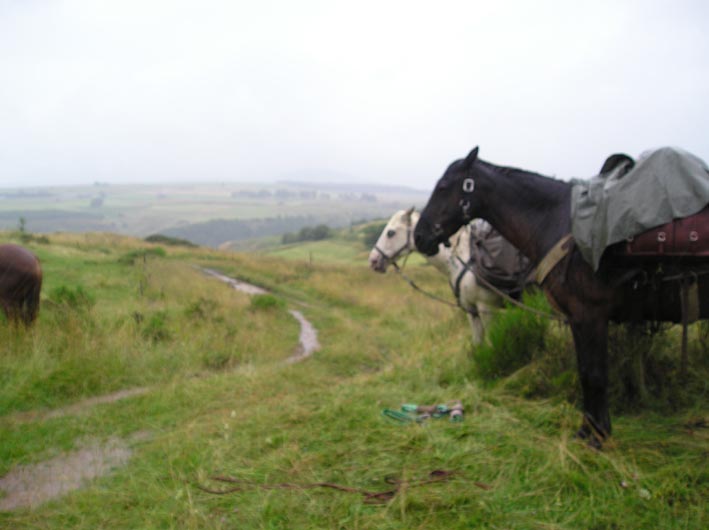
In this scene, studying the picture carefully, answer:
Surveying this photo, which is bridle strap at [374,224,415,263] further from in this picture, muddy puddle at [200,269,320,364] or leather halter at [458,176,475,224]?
leather halter at [458,176,475,224]

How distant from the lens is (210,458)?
3.86 metres

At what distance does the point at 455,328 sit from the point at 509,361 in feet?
13.3

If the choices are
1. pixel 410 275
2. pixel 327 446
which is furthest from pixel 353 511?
pixel 410 275

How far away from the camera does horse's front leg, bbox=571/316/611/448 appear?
3318mm

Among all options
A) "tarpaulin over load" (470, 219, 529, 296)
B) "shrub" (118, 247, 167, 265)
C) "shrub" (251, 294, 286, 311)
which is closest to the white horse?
"tarpaulin over load" (470, 219, 529, 296)

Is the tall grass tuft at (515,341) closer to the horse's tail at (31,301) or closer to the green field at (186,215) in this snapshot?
the horse's tail at (31,301)

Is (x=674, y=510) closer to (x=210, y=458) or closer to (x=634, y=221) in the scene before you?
(x=634, y=221)

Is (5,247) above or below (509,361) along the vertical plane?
above

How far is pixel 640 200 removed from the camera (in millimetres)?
3080

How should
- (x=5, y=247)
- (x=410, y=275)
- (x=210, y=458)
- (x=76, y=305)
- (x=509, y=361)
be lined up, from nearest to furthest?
(x=210, y=458) < (x=509, y=361) < (x=5, y=247) < (x=76, y=305) < (x=410, y=275)

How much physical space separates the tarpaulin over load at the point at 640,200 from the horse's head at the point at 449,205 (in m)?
0.82

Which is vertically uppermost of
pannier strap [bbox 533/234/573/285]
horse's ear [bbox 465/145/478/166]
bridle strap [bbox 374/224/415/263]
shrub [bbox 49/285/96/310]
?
horse's ear [bbox 465/145/478/166]

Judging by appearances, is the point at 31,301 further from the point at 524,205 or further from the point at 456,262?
the point at 524,205

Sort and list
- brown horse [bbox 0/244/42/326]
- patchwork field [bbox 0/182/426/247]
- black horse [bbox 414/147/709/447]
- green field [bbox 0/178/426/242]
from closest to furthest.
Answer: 1. black horse [bbox 414/147/709/447]
2. brown horse [bbox 0/244/42/326]
3. patchwork field [bbox 0/182/426/247]
4. green field [bbox 0/178/426/242]
